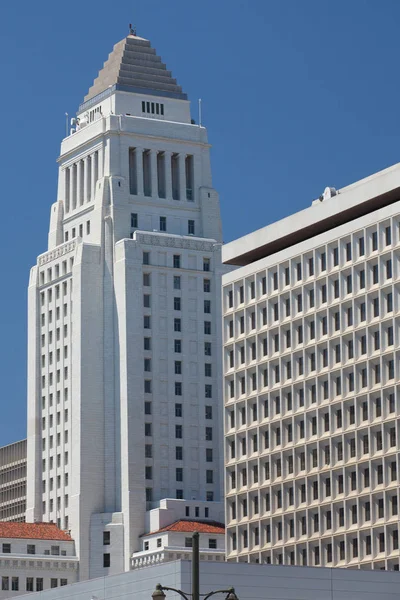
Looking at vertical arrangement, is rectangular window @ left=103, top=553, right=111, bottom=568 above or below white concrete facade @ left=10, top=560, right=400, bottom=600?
above

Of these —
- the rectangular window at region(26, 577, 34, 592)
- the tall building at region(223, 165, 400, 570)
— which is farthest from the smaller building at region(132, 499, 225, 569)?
the tall building at region(223, 165, 400, 570)

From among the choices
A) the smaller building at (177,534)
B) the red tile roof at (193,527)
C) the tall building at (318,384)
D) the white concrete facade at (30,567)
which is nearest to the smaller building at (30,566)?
the white concrete facade at (30,567)

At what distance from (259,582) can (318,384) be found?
3617 cm

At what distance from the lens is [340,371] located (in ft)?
501

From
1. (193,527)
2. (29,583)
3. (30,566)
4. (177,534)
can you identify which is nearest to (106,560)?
(30,566)

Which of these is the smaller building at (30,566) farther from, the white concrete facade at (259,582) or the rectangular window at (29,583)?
the white concrete facade at (259,582)

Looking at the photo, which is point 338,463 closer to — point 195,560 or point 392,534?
point 392,534

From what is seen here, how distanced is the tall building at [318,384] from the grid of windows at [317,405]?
124 millimetres

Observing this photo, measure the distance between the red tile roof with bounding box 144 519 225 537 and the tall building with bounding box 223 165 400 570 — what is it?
89.2 ft

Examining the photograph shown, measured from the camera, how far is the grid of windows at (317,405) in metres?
148

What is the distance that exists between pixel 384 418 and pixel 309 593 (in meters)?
26.7

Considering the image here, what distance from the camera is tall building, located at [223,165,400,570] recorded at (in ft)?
484

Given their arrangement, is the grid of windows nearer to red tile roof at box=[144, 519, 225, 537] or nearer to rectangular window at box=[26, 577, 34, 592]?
red tile roof at box=[144, 519, 225, 537]

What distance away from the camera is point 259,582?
122500mm
